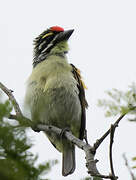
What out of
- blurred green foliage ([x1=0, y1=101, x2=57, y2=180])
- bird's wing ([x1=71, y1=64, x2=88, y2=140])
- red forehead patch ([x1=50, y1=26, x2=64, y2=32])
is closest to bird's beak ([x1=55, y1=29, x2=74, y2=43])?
red forehead patch ([x1=50, y1=26, x2=64, y2=32])

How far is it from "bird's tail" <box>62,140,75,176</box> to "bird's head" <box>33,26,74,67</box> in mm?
1941

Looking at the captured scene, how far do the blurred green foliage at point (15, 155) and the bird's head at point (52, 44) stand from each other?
5582 millimetres

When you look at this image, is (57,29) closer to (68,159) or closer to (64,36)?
(64,36)

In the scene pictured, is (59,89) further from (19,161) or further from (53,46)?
(19,161)

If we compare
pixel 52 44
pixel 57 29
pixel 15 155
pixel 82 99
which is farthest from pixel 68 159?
pixel 15 155

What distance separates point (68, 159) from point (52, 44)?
101 inches

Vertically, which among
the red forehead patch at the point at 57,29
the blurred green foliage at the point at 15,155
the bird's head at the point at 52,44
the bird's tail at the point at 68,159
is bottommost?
the bird's tail at the point at 68,159

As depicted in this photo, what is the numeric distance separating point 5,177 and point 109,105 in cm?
97

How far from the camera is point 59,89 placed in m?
5.46

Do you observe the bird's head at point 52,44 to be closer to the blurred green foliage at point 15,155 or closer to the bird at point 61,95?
the bird at point 61,95

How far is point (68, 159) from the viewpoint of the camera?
5.78 meters

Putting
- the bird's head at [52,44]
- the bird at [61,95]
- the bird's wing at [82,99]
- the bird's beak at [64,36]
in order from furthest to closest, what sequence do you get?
the bird's beak at [64,36], the bird's head at [52,44], the bird's wing at [82,99], the bird at [61,95]

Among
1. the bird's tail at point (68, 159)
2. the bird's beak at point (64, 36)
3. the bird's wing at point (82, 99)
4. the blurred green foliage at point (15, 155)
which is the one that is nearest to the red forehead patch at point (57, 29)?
the bird's beak at point (64, 36)

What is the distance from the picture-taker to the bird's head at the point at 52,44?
6599 millimetres
